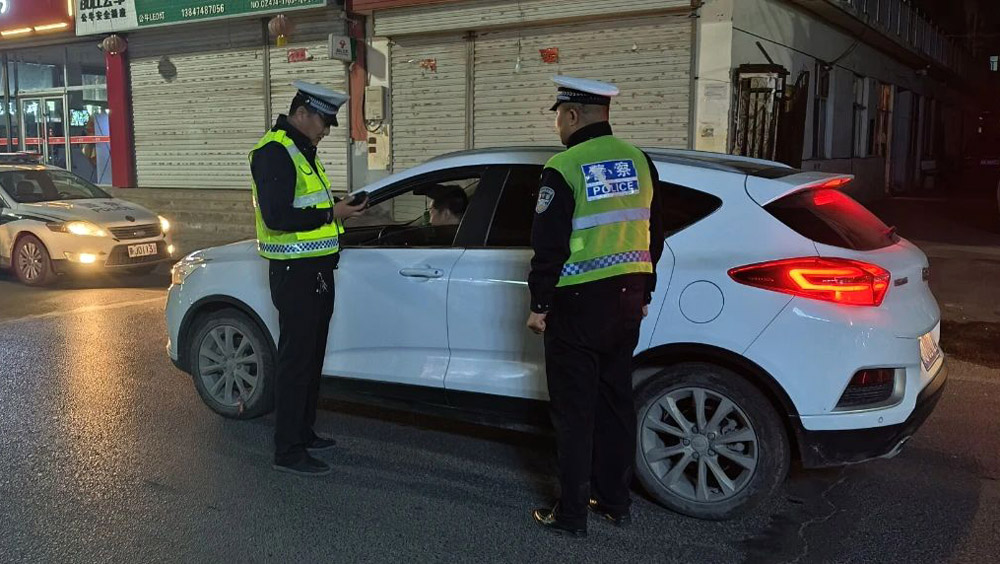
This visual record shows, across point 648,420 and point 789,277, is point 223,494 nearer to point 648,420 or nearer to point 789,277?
point 648,420

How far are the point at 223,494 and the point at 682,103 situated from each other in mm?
9774

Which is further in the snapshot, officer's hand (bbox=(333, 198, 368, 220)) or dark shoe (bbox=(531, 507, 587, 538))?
officer's hand (bbox=(333, 198, 368, 220))

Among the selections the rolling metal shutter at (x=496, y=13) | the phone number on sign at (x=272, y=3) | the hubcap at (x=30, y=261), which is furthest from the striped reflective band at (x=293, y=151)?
the phone number on sign at (x=272, y=3)

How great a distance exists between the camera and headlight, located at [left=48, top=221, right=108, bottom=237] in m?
10.5

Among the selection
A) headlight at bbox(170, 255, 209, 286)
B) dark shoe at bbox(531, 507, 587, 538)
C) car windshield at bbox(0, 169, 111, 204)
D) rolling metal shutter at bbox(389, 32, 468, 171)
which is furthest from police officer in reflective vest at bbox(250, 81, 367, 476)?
rolling metal shutter at bbox(389, 32, 468, 171)

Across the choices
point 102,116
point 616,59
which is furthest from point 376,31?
point 102,116

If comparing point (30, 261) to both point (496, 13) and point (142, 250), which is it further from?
point (496, 13)

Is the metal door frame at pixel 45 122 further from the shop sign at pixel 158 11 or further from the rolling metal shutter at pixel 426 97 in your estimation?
the rolling metal shutter at pixel 426 97

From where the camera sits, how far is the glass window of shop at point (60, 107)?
19.2 m

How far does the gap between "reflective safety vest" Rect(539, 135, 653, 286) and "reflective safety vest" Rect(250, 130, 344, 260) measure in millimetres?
1362

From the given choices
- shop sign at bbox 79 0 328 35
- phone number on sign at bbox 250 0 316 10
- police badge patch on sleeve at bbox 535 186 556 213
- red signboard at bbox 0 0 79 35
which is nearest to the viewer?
police badge patch on sleeve at bbox 535 186 556 213

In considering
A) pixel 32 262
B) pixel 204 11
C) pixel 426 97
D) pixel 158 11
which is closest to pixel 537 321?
pixel 32 262

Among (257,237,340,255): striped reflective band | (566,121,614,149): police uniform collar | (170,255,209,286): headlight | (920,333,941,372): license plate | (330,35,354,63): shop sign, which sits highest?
(330,35,354,63): shop sign

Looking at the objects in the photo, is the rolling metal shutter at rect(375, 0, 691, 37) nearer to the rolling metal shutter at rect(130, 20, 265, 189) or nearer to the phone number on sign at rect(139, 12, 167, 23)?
the rolling metal shutter at rect(130, 20, 265, 189)
